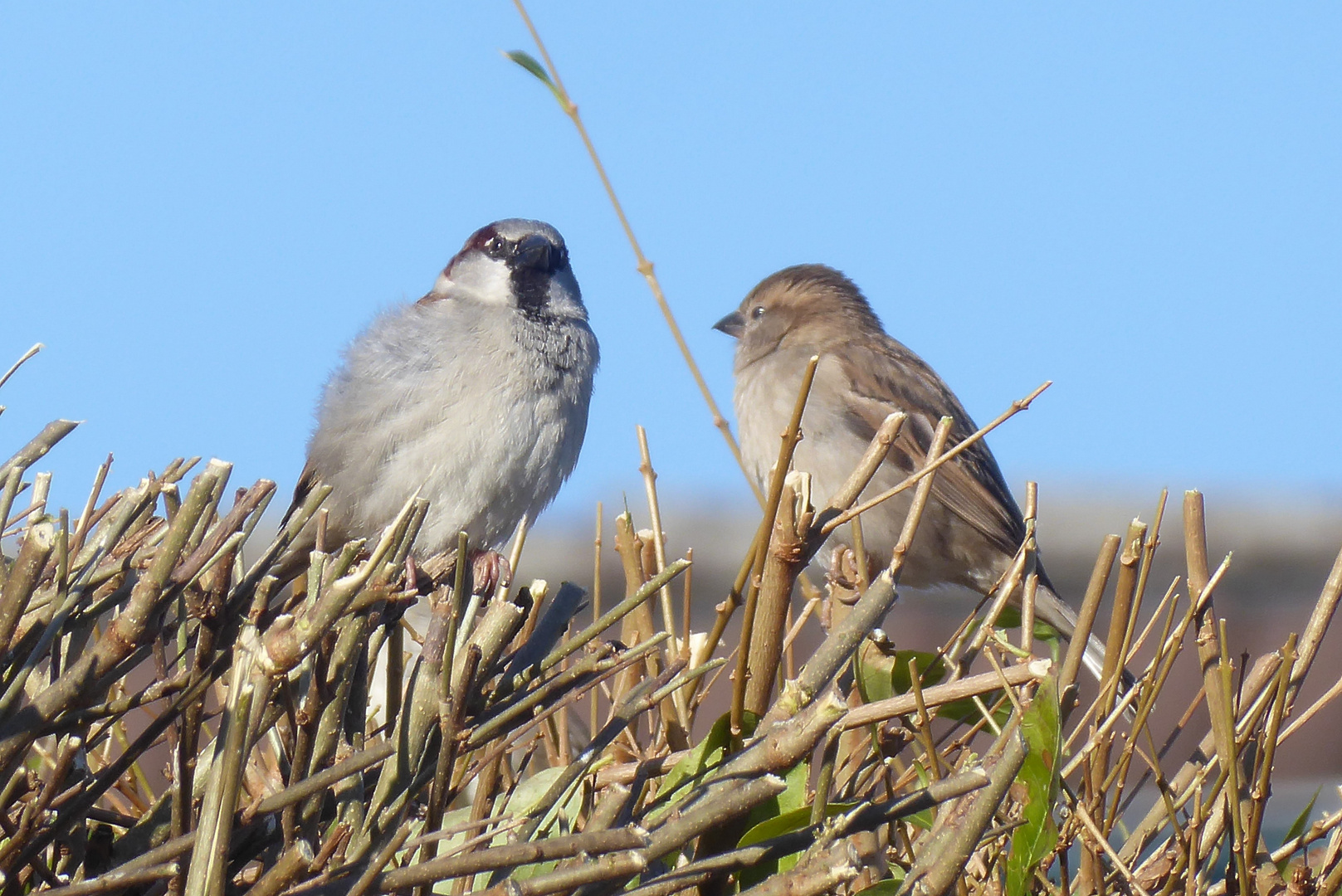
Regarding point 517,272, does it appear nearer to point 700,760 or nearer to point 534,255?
point 534,255

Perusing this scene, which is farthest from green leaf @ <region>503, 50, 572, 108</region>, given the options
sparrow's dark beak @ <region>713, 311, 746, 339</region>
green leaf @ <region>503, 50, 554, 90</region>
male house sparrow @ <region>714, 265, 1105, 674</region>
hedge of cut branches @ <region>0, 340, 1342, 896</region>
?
sparrow's dark beak @ <region>713, 311, 746, 339</region>

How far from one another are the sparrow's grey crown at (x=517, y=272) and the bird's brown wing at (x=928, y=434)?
1.05 meters

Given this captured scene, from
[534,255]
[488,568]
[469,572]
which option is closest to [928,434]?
[534,255]

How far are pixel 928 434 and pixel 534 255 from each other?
1390 millimetres

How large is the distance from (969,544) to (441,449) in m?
1.80

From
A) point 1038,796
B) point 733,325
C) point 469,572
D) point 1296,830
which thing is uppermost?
point 733,325

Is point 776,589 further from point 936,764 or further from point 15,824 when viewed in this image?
point 15,824

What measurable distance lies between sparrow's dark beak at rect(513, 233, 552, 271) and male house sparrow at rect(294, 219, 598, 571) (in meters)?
0.16

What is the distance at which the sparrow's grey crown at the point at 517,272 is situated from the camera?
281 centimetres

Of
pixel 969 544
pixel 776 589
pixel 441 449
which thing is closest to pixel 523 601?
pixel 776 589

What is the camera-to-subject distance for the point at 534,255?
298 centimetres

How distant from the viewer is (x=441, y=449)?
8.16ft

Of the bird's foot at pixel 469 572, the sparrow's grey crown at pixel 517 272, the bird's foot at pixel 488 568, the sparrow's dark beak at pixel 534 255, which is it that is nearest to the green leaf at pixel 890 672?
the bird's foot at pixel 469 572

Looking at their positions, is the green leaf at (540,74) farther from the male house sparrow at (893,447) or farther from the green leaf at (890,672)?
the male house sparrow at (893,447)
